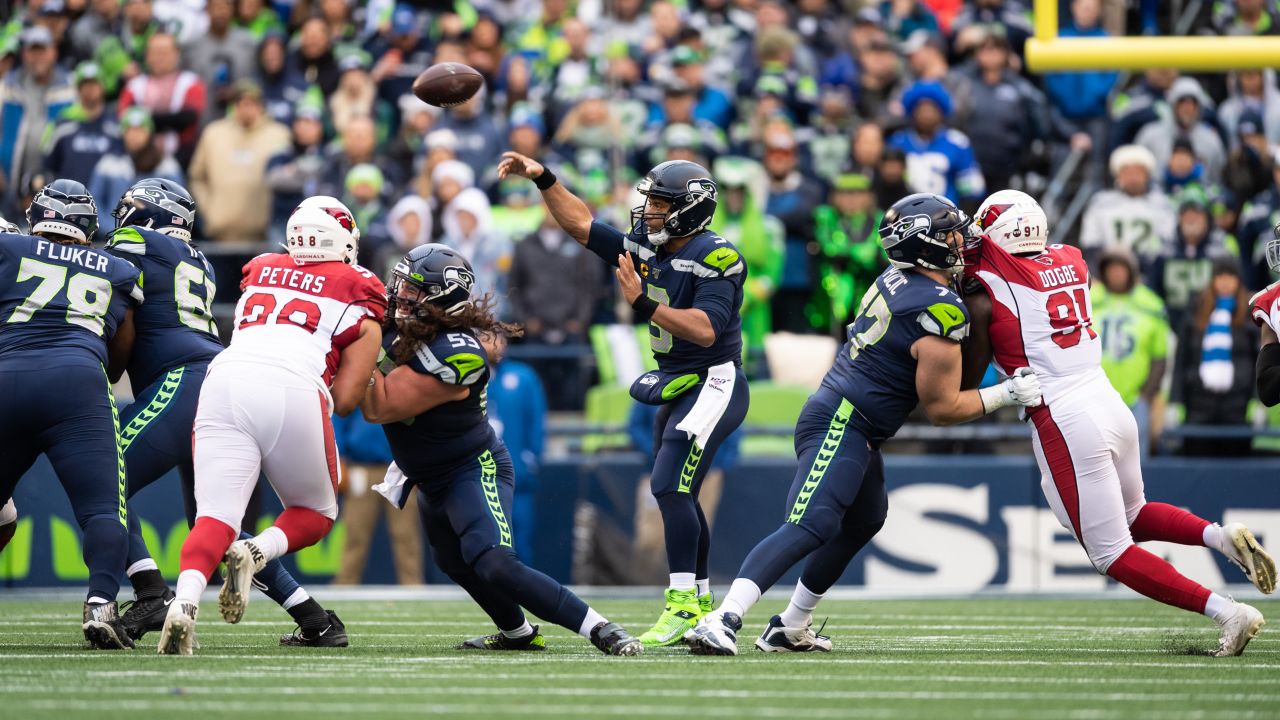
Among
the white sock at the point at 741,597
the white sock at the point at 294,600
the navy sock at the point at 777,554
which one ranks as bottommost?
the white sock at the point at 294,600

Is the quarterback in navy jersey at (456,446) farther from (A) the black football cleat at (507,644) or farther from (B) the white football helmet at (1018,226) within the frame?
(B) the white football helmet at (1018,226)

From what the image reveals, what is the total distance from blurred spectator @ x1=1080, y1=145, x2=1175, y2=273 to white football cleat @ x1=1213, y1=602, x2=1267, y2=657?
18.2ft

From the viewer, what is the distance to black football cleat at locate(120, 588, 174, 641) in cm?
710

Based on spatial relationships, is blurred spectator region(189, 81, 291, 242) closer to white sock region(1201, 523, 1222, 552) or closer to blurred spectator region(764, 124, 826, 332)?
blurred spectator region(764, 124, 826, 332)

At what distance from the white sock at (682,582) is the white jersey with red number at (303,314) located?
1.65m

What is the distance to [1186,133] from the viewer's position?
12.5m

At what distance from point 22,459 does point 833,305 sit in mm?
6197

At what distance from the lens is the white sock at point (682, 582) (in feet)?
23.5

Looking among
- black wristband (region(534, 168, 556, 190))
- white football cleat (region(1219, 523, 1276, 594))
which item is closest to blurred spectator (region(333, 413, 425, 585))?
black wristband (region(534, 168, 556, 190))

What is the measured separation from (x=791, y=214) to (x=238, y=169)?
13.7 ft

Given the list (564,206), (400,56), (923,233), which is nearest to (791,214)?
(400,56)

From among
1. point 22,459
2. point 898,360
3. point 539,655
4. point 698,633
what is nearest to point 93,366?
point 22,459

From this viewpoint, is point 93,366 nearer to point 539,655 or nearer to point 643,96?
point 539,655

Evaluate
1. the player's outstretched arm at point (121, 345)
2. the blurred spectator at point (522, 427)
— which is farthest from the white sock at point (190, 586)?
the blurred spectator at point (522, 427)
